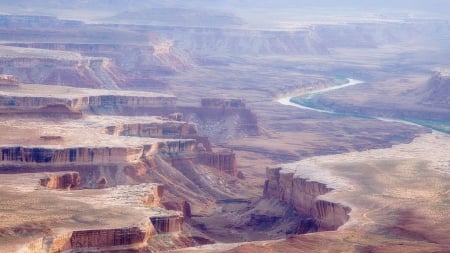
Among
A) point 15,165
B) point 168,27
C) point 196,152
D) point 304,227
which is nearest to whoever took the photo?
point 304,227

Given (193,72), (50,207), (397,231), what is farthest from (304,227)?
(193,72)

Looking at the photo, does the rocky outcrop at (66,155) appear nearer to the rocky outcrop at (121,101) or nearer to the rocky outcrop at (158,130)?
the rocky outcrop at (158,130)

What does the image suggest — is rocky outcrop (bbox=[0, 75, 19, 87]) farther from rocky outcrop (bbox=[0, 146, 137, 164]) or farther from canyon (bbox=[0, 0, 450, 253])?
rocky outcrop (bbox=[0, 146, 137, 164])

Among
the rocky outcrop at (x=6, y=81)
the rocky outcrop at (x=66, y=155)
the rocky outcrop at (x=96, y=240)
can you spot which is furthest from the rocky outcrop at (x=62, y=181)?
the rocky outcrop at (x=6, y=81)

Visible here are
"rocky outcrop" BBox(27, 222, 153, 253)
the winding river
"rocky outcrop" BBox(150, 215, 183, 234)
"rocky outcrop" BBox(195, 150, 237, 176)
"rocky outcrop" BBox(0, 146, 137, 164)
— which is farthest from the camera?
the winding river

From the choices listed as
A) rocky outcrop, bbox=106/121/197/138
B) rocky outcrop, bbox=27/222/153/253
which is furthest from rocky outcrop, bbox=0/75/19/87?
rocky outcrop, bbox=27/222/153/253

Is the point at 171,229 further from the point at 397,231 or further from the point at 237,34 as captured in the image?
the point at 237,34
